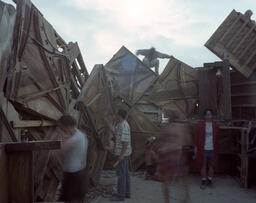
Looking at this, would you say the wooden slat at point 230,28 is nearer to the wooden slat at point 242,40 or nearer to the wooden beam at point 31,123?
the wooden slat at point 242,40

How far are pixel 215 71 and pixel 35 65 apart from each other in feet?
22.5

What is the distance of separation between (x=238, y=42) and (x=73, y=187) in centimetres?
794

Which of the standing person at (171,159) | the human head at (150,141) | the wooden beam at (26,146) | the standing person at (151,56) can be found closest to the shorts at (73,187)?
the wooden beam at (26,146)

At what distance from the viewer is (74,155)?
4078 millimetres

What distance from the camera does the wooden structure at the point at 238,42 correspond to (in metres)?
9.74

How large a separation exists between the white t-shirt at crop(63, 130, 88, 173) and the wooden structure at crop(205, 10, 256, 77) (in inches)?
280

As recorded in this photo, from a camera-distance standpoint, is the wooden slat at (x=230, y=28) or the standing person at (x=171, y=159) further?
the wooden slat at (x=230, y=28)

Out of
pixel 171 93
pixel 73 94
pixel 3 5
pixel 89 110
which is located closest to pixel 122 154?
pixel 89 110

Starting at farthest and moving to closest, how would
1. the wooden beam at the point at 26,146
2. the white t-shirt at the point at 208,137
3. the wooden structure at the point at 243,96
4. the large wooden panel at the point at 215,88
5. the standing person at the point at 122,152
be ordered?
1. the wooden structure at the point at 243,96
2. the large wooden panel at the point at 215,88
3. the white t-shirt at the point at 208,137
4. the standing person at the point at 122,152
5. the wooden beam at the point at 26,146

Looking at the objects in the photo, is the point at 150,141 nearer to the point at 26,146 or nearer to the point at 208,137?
the point at 208,137

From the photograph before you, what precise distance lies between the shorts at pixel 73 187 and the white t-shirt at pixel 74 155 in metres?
0.07

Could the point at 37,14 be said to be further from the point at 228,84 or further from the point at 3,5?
the point at 228,84

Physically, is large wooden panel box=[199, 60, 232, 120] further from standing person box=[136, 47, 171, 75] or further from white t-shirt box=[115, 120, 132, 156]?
standing person box=[136, 47, 171, 75]

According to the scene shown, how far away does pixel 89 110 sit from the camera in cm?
720
